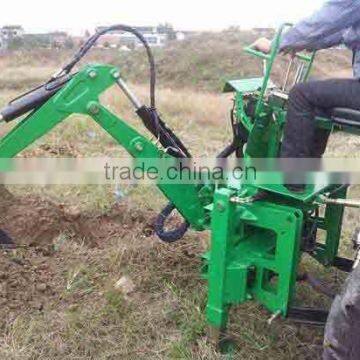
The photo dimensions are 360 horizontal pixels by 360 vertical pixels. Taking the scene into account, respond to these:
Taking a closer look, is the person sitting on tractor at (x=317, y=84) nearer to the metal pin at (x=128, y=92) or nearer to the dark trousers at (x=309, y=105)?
the dark trousers at (x=309, y=105)

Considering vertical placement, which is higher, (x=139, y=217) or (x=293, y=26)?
(x=293, y=26)

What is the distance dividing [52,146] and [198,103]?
18.8 feet

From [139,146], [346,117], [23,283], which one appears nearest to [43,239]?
[23,283]

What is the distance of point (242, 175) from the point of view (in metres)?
3.33

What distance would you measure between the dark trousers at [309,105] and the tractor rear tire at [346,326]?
0.73 meters

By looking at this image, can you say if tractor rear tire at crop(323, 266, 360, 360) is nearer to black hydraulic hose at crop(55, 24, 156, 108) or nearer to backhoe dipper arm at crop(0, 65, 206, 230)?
backhoe dipper arm at crop(0, 65, 206, 230)

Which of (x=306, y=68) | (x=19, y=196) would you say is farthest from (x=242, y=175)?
(x=19, y=196)

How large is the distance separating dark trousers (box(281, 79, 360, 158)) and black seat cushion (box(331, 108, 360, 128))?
3 centimetres

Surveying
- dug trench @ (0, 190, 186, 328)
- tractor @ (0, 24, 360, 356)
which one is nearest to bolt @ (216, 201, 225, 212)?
tractor @ (0, 24, 360, 356)

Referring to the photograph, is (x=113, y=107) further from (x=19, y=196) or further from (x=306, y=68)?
(x=306, y=68)

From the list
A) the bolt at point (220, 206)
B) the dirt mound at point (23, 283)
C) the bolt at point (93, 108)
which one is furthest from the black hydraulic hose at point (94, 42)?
the dirt mound at point (23, 283)

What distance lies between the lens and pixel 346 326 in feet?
8.35

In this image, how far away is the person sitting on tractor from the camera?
9.34 ft

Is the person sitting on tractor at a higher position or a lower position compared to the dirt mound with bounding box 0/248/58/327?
higher
